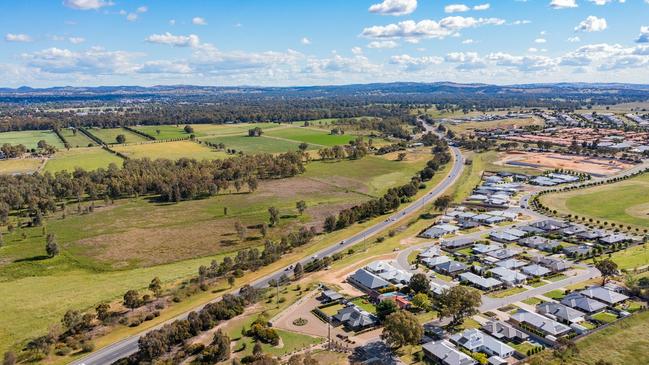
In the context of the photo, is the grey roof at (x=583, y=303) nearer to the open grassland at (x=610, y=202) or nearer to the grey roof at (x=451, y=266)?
the grey roof at (x=451, y=266)

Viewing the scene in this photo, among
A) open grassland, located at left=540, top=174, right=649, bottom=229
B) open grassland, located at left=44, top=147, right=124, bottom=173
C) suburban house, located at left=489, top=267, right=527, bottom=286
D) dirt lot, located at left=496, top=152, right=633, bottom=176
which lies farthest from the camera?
open grassland, located at left=44, top=147, right=124, bottom=173

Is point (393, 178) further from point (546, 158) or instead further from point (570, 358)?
point (570, 358)

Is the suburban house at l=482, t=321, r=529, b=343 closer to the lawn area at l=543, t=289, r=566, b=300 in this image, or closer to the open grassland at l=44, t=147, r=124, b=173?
the lawn area at l=543, t=289, r=566, b=300

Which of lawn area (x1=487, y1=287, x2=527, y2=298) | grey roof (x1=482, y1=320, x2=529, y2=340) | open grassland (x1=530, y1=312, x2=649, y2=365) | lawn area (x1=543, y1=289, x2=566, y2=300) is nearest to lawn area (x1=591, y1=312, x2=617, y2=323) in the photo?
open grassland (x1=530, y1=312, x2=649, y2=365)

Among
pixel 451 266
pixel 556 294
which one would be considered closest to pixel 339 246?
pixel 451 266

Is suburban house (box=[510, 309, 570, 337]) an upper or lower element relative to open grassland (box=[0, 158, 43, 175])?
lower

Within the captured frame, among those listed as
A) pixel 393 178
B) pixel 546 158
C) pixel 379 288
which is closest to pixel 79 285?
pixel 379 288

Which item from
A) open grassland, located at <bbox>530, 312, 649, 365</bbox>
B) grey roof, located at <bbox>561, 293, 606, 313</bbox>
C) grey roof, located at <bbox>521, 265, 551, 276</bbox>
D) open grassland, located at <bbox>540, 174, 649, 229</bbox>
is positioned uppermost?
open grassland, located at <bbox>540, 174, 649, 229</bbox>

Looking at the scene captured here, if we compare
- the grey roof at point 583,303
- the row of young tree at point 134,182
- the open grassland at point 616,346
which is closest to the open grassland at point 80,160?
the row of young tree at point 134,182
